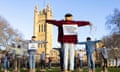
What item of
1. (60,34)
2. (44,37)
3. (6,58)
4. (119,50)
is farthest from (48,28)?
(60,34)

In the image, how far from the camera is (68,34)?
12.2m

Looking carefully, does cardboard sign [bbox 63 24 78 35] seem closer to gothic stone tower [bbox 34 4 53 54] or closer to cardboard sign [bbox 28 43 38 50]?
cardboard sign [bbox 28 43 38 50]

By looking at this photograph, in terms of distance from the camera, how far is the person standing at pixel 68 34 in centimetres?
1213

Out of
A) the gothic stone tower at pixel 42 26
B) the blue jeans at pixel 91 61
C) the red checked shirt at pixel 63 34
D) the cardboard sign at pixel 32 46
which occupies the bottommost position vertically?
the blue jeans at pixel 91 61

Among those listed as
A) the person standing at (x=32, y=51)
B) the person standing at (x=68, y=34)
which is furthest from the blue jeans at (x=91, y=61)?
the person standing at (x=68, y=34)

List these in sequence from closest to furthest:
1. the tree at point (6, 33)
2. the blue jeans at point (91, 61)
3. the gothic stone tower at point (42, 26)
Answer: the blue jeans at point (91, 61) → the tree at point (6, 33) → the gothic stone tower at point (42, 26)

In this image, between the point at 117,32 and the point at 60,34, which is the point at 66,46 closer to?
the point at 60,34

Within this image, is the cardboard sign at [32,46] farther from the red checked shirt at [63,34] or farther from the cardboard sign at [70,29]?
the cardboard sign at [70,29]

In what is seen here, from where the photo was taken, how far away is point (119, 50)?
8050 cm

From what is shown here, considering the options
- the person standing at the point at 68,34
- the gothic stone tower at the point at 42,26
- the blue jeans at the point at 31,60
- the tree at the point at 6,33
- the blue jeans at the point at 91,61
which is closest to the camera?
the person standing at the point at 68,34

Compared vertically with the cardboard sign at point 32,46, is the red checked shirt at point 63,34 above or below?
above

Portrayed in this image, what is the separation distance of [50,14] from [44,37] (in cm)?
1209

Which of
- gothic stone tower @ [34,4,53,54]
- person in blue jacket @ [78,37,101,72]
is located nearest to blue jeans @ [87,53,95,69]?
person in blue jacket @ [78,37,101,72]

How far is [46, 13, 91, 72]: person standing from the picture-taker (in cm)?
1213
